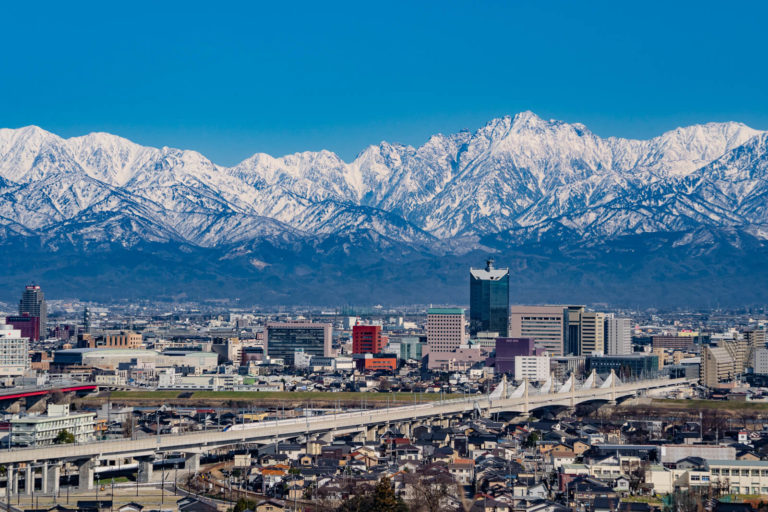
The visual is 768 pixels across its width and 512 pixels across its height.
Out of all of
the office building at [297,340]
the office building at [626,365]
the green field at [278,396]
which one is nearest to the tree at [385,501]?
the green field at [278,396]

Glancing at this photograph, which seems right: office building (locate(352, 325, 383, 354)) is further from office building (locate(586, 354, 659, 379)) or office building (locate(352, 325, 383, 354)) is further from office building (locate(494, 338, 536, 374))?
office building (locate(586, 354, 659, 379))

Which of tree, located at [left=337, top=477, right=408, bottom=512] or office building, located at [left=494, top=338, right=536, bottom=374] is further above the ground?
office building, located at [left=494, top=338, right=536, bottom=374]

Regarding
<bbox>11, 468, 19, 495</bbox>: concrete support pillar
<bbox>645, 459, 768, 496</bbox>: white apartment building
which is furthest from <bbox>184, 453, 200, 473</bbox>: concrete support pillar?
<bbox>645, 459, 768, 496</bbox>: white apartment building

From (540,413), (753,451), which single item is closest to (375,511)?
(753,451)

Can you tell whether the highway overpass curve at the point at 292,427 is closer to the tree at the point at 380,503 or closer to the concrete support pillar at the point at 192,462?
the concrete support pillar at the point at 192,462

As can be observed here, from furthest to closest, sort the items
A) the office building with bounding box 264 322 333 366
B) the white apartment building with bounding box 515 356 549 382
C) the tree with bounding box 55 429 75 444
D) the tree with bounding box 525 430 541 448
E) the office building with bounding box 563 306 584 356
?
the office building with bounding box 563 306 584 356 < the office building with bounding box 264 322 333 366 < the white apartment building with bounding box 515 356 549 382 < the tree with bounding box 525 430 541 448 < the tree with bounding box 55 429 75 444

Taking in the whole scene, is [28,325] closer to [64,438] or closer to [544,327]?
[544,327]

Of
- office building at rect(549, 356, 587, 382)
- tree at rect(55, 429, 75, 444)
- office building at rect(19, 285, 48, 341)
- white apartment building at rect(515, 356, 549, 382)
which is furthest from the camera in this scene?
office building at rect(19, 285, 48, 341)
